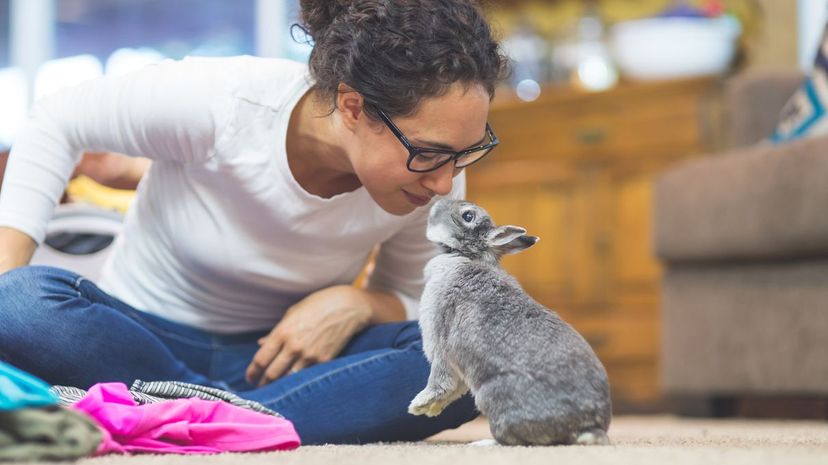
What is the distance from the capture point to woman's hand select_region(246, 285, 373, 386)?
1473 millimetres

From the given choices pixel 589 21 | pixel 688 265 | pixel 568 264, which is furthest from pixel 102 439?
pixel 589 21

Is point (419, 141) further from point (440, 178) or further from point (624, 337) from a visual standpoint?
point (624, 337)

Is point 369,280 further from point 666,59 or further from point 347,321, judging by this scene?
point 666,59

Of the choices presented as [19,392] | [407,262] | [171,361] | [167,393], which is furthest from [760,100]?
[19,392]

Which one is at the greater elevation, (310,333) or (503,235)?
(503,235)

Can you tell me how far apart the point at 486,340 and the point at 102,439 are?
16.6 inches

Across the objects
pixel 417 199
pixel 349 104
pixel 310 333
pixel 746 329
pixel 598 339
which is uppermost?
pixel 349 104

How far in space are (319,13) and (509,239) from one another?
41 centimetres

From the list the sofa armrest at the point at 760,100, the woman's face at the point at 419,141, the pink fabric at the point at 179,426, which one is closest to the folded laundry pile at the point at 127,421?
the pink fabric at the point at 179,426

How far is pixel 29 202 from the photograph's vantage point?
1.38 metres

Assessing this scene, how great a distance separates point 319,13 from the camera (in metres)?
1.40

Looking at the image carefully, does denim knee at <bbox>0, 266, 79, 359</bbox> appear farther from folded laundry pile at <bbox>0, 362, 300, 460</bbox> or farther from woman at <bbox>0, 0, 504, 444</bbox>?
folded laundry pile at <bbox>0, 362, 300, 460</bbox>

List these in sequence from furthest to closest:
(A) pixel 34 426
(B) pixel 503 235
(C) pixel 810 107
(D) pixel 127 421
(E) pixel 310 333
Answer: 1. (C) pixel 810 107
2. (E) pixel 310 333
3. (B) pixel 503 235
4. (D) pixel 127 421
5. (A) pixel 34 426

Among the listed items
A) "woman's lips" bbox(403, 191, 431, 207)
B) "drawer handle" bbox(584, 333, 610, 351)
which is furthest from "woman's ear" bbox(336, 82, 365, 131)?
"drawer handle" bbox(584, 333, 610, 351)
